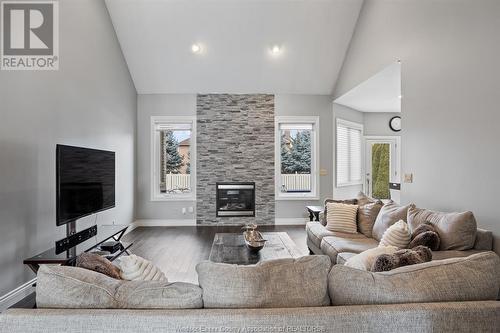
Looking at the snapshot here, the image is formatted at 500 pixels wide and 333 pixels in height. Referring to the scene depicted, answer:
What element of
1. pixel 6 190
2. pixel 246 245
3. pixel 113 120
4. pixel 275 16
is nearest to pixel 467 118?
pixel 246 245

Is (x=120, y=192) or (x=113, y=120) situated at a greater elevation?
(x=113, y=120)

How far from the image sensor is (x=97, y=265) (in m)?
1.52

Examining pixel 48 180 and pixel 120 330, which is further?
pixel 48 180

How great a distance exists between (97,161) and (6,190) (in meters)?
1.02

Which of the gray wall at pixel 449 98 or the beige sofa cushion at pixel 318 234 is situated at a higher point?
the gray wall at pixel 449 98

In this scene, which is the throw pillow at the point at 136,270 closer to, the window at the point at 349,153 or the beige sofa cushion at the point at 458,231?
the beige sofa cushion at the point at 458,231

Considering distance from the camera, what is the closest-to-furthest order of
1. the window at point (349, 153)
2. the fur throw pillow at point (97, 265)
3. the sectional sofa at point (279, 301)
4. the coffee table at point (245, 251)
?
the sectional sofa at point (279, 301) < the fur throw pillow at point (97, 265) < the coffee table at point (245, 251) < the window at point (349, 153)

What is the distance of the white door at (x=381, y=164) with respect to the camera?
27.2 feet

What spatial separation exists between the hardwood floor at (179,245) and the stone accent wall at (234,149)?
0.49 metres

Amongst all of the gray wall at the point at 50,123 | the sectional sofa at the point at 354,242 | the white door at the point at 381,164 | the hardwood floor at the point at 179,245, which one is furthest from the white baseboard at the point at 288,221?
the gray wall at the point at 50,123

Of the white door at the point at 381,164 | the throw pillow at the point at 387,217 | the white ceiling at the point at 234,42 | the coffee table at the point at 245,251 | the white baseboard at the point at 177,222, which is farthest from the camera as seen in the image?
the white door at the point at 381,164

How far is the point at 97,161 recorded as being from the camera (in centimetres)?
390

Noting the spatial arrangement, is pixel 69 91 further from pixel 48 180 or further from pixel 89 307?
pixel 89 307

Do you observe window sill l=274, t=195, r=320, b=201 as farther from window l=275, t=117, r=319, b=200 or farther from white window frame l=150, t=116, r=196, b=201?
white window frame l=150, t=116, r=196, b=201
